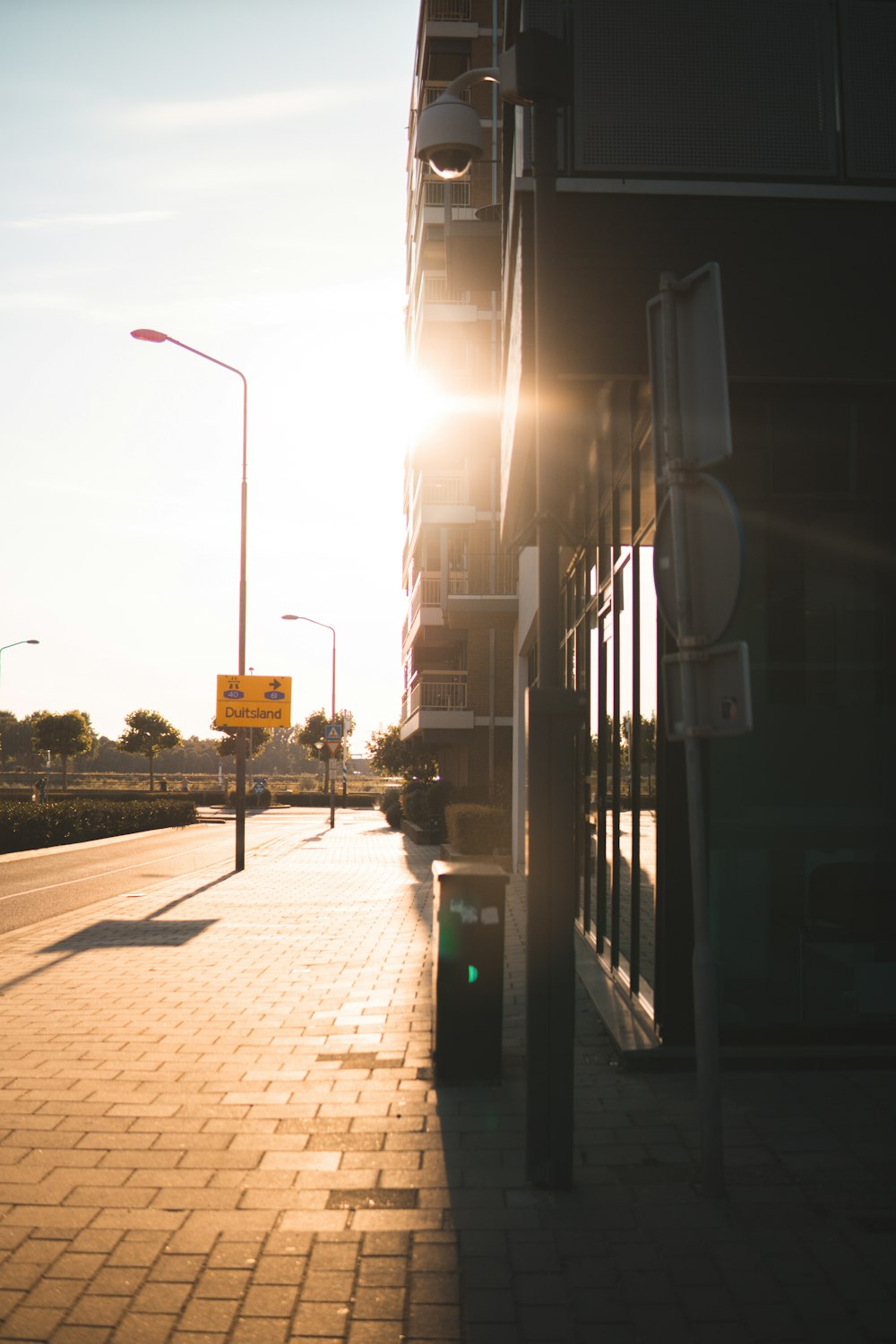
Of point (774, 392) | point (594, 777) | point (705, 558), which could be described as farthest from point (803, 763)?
point (594, 777)

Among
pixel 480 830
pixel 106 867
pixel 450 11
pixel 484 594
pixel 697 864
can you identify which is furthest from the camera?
pixel 450 11

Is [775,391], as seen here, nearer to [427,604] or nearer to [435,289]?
[427,604]

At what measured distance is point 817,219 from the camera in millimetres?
6480

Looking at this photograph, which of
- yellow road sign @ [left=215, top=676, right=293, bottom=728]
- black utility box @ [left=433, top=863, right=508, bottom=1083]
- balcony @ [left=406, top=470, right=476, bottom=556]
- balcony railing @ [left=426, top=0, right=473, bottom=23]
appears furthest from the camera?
balcony railing @ [left=426, top=0, right=473, bottom=23]

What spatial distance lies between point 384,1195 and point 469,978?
1710 millimetres

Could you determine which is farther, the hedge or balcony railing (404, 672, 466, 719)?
balcony railing (404, 672, 466, 719)

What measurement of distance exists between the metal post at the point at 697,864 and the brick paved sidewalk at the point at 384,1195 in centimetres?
22

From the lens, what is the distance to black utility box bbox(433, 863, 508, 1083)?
231 inches

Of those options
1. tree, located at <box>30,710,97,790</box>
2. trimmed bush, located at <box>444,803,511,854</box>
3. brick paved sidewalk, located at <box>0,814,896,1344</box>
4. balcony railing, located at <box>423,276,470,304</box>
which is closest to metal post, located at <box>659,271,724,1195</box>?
brick paved sidewalk, located at <box>0,814,896,1344</box>

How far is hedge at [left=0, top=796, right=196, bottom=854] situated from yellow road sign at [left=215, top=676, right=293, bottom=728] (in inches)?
213

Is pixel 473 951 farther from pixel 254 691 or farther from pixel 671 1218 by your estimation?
pixel 254 691

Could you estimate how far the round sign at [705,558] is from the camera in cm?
414

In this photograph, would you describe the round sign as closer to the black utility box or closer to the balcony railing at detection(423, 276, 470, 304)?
the black utility box

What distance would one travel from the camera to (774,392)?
641 centimetres
